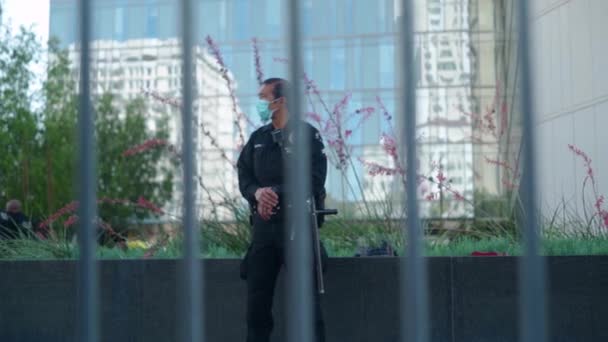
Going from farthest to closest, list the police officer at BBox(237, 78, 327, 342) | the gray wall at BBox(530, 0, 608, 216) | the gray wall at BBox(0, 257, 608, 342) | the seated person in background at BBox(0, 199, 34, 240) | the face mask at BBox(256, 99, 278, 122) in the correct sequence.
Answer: the gray wall at BBox(530, 0, 608, 216) < the seated person in background at BBox(0, 199, 34, 240) < the gray wall at BBox(0, 257, 608, 342) < the face mask at BBox(256, 99, 278, 122) < the police officer at BBox(237, 78, 327, 342)

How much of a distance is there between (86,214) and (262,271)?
3.47 m

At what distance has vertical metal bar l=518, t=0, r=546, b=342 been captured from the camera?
1.58m

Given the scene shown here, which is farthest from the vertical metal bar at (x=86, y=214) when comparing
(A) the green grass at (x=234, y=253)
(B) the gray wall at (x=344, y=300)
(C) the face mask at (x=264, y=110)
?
(A) the green grass at (x=234, y=253)

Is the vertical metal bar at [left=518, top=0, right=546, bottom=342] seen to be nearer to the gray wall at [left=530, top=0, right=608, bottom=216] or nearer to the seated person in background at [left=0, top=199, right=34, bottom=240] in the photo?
the seated person in background at [left=0, top=199, right=34, bottom=240]

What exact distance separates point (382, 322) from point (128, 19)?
27305 millimetres

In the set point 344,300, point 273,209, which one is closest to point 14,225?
point 344,300

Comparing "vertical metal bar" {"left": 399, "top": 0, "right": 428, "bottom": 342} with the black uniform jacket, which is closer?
"vertical metal bar" {"left": 399, "top": 0, "right": 428, "bottom": 342}

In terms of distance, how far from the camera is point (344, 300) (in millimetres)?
6250

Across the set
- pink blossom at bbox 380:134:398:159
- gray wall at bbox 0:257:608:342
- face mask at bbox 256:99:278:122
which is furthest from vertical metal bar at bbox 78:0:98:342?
pink blossom at bbox 380:134:398:159

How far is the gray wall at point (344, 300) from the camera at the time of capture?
593 cm

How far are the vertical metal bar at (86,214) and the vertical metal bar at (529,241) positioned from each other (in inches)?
30.3

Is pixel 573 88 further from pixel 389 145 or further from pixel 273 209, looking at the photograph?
pixel 273 209

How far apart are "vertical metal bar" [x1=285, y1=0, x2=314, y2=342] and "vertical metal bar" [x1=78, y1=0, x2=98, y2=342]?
365mm

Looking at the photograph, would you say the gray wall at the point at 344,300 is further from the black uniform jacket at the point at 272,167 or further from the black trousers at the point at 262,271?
the black uniform jacket at the point at 272,167
